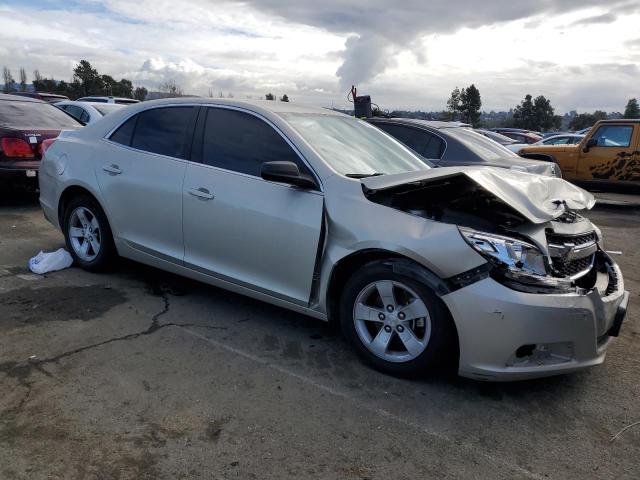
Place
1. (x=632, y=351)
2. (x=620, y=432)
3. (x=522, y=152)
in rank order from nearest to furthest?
(x=620, y=432) → (x=632, y=351) → (x=522, y=152)

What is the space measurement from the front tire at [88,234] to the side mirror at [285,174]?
2097mm

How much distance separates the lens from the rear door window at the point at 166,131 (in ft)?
14.5

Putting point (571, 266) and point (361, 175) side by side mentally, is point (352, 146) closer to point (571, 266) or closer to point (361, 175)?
point (361, 175)

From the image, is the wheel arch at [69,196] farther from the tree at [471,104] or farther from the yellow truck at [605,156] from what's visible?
the tree at [471,104]

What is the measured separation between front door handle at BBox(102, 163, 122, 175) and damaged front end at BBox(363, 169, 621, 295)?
241 centimetres

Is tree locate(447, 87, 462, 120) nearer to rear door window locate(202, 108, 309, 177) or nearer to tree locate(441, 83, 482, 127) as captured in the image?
tree locate(441, 83, 482, 127)

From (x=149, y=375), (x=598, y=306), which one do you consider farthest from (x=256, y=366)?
(x=598, y=306)

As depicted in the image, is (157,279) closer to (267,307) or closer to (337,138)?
(267,307)

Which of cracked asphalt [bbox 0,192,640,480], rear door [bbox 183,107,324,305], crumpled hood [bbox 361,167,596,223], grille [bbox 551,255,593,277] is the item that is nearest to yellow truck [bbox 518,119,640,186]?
cracked asphalt [bbox 0,192,640,480]

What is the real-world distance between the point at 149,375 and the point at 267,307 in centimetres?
139

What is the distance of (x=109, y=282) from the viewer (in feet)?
16.4

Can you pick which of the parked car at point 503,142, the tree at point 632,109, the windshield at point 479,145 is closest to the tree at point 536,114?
the tree at point 632,109

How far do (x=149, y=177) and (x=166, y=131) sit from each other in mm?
422

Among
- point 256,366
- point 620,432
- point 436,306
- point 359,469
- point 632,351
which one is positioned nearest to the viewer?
point 359,469
